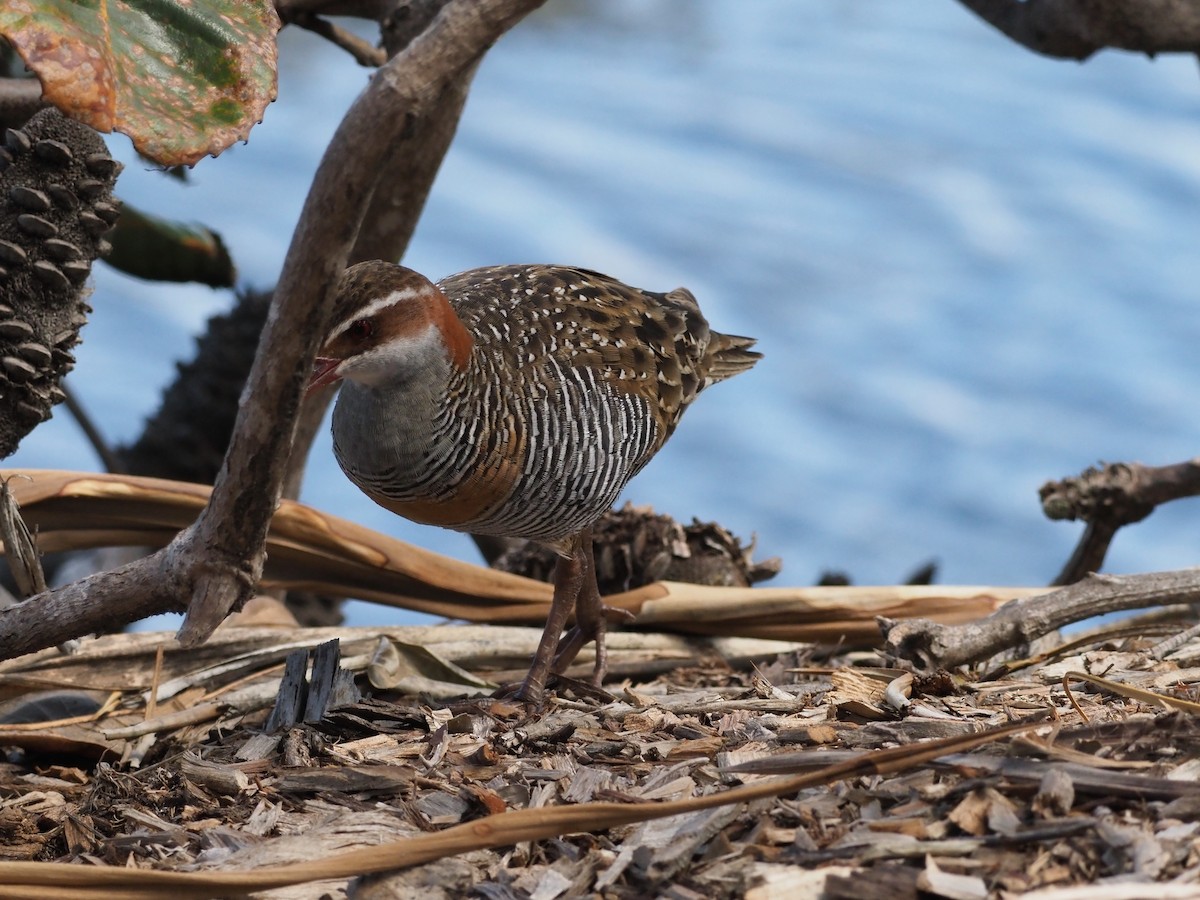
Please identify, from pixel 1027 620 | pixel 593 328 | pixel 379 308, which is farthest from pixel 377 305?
pixel 1027 620

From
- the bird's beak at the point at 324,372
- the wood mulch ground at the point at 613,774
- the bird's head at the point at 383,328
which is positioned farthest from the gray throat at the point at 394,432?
the wood mulch ground at the point at 613,774

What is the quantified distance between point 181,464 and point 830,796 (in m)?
3.38

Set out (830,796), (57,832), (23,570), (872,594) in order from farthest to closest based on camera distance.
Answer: (872,594) → (23,570) → (57,832) → (830,796)

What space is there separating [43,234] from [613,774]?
4.74 feet

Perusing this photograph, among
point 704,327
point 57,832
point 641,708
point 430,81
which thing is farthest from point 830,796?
point 704,327

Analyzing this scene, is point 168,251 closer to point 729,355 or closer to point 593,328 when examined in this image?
point 593,328

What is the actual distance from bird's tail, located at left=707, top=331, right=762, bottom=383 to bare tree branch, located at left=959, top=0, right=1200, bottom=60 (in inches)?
47.0

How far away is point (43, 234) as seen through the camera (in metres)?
2.47

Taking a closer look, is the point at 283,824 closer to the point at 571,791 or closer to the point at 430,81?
the point at 571,791

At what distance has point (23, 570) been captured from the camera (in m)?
2.92

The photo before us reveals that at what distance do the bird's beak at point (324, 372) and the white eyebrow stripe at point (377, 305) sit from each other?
59 mm

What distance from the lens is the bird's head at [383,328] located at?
274 cm

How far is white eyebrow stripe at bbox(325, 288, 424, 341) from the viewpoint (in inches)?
108

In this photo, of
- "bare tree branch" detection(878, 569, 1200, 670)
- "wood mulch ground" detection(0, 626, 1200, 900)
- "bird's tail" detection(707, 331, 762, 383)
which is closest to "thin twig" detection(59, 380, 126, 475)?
"wood mulch ground" detection(0, 626, 1200, 900)
